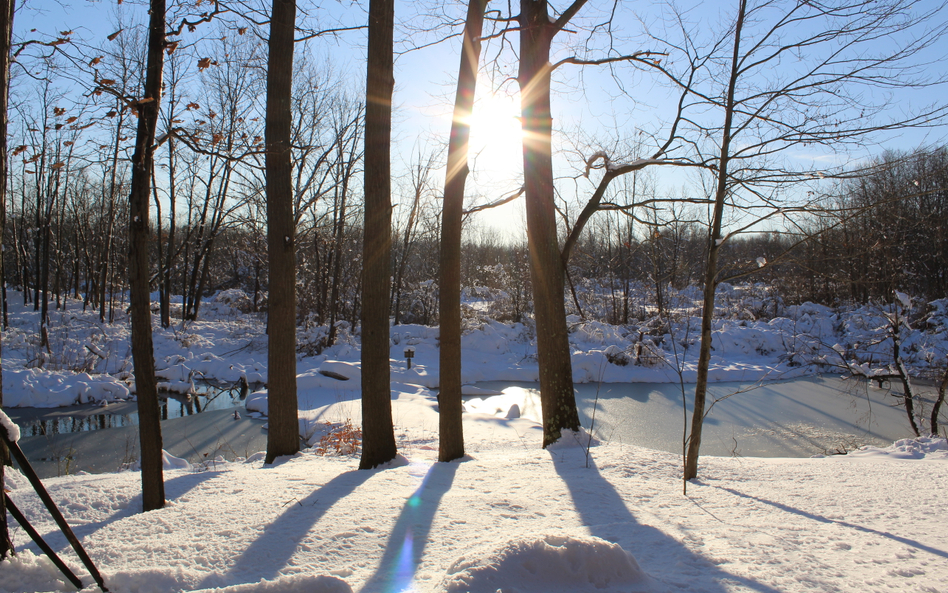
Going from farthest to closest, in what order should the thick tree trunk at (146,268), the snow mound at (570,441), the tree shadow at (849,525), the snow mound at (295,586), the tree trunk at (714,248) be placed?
the snow mound at (570,441), the tree trunk at (714,248), the thick tree trunk at (146,268), the tree shadow at (849,525), the snow mound at (295,586)

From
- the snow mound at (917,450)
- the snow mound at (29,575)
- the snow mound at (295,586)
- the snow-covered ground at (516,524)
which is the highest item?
the snow mound at (295,586)

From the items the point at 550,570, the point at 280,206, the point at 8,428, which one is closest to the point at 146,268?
the point at 8,428

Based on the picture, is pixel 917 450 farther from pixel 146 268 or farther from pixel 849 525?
pixel 146 268

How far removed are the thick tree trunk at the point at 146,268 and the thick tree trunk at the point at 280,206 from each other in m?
1.74

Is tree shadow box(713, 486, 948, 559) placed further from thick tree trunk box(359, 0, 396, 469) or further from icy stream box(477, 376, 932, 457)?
icy stream box(477, 376, 932, 457)

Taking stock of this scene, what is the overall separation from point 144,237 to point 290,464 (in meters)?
3.07

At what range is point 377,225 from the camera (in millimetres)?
5555

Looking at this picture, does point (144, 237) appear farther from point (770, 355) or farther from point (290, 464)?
point (770, 355)

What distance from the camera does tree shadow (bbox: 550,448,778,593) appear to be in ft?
7.24

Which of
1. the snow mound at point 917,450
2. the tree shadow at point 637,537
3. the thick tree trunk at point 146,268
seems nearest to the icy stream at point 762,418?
the snow mound at point 917,450

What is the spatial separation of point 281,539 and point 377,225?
11.4 feet

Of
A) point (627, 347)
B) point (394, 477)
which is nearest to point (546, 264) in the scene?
point (394, 477)

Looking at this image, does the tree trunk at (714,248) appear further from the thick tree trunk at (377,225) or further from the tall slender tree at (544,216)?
the thick tree trunk at (377,225)

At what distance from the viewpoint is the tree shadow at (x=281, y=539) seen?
7.80 feet
